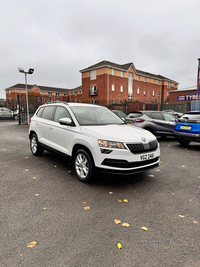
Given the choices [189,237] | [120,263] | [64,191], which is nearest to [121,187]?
[64,191]

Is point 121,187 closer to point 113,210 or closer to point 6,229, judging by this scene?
point 113,210

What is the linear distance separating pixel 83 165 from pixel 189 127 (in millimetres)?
5422

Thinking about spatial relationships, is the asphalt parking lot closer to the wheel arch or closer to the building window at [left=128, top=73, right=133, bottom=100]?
the wheel arch

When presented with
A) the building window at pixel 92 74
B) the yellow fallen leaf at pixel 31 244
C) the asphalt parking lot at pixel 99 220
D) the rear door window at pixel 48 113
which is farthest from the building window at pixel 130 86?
the yellow fallen leaf at pixel 31 244

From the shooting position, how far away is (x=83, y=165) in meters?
4.05

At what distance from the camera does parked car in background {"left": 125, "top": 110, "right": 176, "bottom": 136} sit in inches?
372

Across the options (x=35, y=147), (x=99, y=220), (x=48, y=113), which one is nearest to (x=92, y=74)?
(x=35, y=147)

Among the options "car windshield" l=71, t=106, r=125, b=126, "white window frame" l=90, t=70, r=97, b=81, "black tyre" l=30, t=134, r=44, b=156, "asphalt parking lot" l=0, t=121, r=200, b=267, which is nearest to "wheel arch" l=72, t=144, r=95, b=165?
"car windshield" l=71, t=106, r=125, b=126

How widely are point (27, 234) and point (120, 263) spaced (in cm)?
125

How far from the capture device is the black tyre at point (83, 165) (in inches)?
150

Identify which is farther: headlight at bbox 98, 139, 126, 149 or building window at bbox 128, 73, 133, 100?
building window at bbox 128, 73, 133, 100

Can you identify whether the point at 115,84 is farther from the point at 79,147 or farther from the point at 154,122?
the point at 79,147

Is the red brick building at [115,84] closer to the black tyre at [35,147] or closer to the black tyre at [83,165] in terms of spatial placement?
the black tyre at [35,147]

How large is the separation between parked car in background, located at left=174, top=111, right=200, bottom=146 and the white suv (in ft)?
12.8
